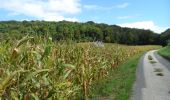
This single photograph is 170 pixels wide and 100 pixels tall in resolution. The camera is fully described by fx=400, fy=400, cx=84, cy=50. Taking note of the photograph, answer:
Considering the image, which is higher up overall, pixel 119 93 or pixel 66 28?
pixel 66 28

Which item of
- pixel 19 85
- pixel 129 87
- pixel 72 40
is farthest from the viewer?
pixel 129 87

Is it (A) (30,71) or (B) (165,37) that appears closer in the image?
(A) (30,71)

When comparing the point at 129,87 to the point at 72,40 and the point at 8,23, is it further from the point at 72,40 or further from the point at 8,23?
the point at 8,23

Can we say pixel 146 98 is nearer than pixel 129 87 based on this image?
Yes

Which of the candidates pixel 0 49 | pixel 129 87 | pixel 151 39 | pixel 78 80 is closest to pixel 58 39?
pixel 78 80

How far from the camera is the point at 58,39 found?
443 inches

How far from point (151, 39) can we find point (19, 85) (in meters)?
120

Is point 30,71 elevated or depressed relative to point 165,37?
elevated

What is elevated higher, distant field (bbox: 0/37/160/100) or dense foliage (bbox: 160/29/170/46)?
distant field (bbox: 0/37/160/100)

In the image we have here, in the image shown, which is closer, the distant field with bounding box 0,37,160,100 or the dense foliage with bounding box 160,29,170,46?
the distant field with bounding box 0,37,160,100

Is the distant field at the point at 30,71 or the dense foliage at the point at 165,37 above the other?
the distant field at the point at 30,71

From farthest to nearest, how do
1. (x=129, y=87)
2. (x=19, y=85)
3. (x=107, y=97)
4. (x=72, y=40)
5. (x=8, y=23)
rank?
(x=129, y=87) < (x=107, y=97) < (x=72, y=40) < (x=8, y=23) < (x=19, y=85)

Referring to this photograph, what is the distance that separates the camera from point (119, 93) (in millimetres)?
13211

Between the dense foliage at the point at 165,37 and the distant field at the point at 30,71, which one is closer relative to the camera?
Answer: the distant field at the point at 30,71
